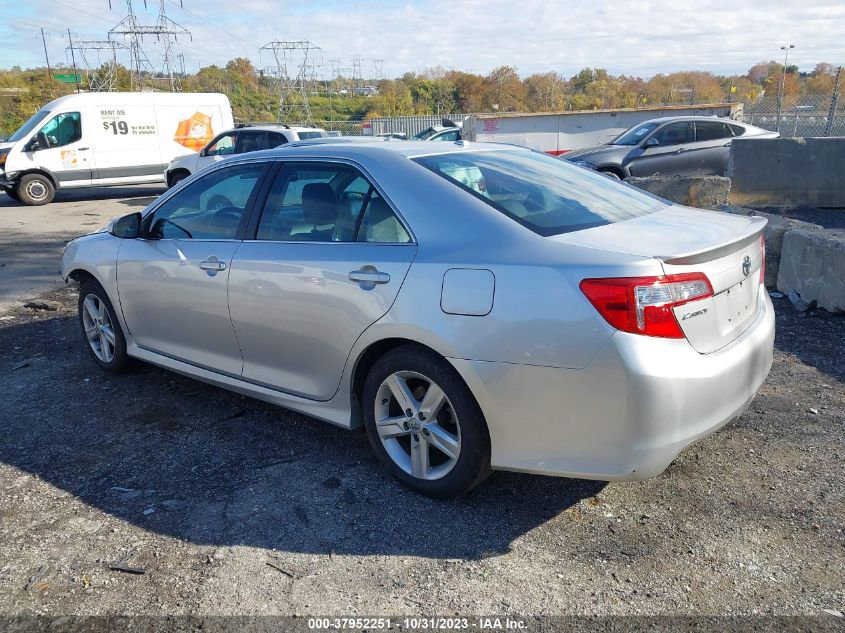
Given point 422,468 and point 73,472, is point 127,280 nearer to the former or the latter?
point 73,472

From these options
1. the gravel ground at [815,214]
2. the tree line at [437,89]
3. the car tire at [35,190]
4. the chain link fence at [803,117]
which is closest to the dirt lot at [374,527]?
the gravel ground at [815,214]

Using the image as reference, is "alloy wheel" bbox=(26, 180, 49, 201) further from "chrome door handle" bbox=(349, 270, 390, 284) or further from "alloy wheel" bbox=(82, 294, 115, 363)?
"chrome door handle" bbox=(349, 270, 390, 284)

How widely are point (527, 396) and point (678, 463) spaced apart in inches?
50.1

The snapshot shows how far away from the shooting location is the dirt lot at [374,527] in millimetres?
2717

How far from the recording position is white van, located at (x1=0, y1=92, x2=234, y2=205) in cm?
1675

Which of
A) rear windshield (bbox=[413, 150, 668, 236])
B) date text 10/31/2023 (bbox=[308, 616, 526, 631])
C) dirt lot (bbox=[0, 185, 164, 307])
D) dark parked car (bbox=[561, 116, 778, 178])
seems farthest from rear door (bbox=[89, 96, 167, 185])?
date text 10/31/2023 (bbox=[308, 616, 526, 631])

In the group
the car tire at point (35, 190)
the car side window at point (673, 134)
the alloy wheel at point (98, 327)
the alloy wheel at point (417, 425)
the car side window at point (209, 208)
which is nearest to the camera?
the alloy wheel at point (417, 425)

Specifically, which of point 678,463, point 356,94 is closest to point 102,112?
point 678,463

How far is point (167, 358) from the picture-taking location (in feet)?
15.0

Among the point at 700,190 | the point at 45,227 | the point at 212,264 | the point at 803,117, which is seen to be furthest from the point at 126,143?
the point at 803,117

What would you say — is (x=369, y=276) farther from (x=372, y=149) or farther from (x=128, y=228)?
(x=128, y=228)

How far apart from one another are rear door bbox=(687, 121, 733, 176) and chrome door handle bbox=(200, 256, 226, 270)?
11757 mm

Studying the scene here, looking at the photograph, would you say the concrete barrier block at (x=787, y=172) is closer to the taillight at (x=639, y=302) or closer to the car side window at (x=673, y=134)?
the car side window at (x=673, y=134)

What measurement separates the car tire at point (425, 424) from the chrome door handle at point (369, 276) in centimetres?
33
